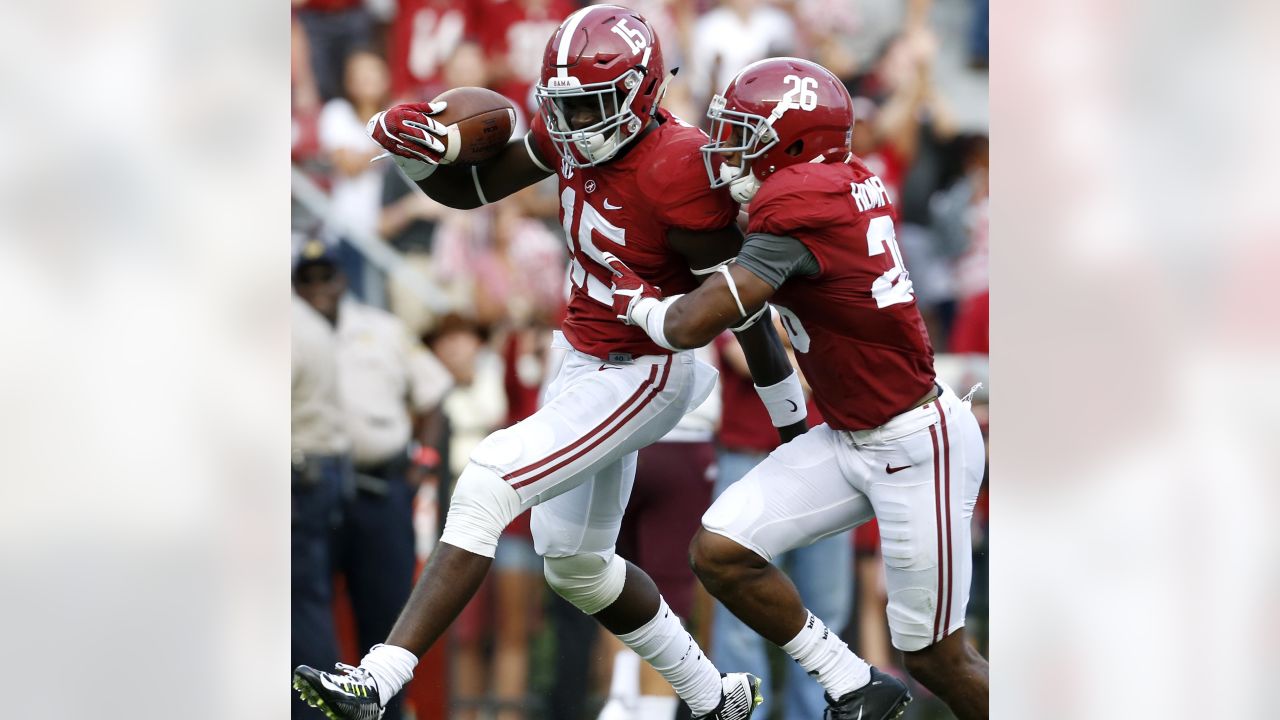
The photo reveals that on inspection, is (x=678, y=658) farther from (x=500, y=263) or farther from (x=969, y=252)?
(x=969, y=252)

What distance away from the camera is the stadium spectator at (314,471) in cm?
586

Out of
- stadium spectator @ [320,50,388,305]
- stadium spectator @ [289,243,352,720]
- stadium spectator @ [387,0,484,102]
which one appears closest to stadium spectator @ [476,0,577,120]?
stadium spectator @ [387,0,484,102]

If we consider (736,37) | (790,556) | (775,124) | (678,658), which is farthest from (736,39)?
(678,658)

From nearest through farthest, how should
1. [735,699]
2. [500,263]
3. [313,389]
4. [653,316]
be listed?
[653,316]
[735,699]
[313,389]
[500,263]

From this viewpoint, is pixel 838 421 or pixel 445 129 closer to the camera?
pixel 838 421

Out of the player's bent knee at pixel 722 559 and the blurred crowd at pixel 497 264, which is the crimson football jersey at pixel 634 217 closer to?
the player's bent knee at pixel 722 559

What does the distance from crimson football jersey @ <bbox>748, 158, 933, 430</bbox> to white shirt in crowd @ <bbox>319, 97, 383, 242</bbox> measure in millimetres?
2754

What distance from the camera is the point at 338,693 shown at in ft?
12.9

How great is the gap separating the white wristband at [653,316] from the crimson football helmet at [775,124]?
0.41 meters

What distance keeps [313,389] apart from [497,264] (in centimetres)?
95

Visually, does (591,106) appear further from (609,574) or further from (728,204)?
(609,574)

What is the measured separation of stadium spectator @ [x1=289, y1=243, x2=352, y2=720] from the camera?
19.2 feet

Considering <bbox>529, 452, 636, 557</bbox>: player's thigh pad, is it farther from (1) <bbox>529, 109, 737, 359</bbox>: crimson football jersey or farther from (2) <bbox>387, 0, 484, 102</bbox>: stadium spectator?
(2) <bbox>387, 0, 484, 102</bbox>: stadium spectator

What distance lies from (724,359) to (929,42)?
6.40 feet
